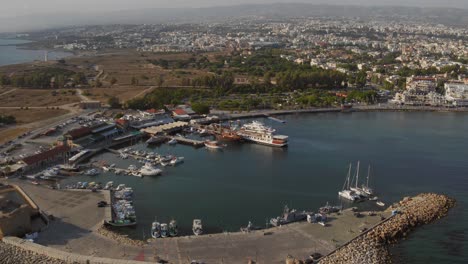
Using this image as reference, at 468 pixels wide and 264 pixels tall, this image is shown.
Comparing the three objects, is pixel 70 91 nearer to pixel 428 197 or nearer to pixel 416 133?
pixel 416 133

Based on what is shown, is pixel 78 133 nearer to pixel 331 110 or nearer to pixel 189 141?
pixel 189 141

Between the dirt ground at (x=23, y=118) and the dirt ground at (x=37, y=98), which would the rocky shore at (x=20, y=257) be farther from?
the dirt ground at (x=37, y=98)

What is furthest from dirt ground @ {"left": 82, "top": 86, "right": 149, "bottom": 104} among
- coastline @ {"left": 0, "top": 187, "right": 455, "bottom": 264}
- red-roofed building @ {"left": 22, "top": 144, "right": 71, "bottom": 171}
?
coastline @ {"left": 0, "top": 187, "right": 455, "bottom": 264}

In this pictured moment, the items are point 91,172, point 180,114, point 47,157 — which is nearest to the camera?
point 91,172

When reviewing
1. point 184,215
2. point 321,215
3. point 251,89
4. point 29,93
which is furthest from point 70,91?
point 321,215

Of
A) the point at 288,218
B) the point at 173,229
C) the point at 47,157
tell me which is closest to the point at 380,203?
the point at 288,218

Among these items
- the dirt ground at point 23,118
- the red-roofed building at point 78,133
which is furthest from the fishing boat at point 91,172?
the dirt ground at point 23,118
